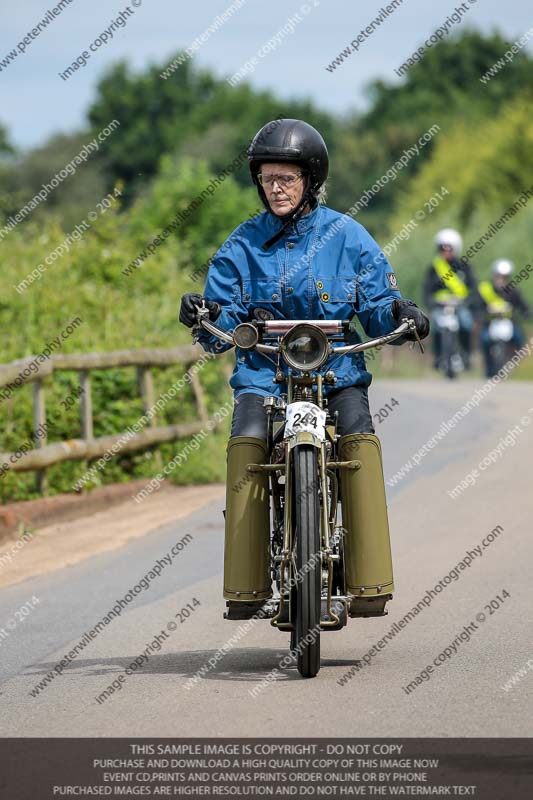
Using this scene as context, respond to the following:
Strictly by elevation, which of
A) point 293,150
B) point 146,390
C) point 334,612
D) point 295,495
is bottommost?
point 334,612

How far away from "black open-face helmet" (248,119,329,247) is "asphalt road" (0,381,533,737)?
1.96 m

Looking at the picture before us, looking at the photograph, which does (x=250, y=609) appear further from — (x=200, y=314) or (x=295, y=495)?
(x=200, y=314)

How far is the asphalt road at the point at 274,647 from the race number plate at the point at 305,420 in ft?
3.22

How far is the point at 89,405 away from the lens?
44.5ft

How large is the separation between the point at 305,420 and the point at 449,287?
68.0ft

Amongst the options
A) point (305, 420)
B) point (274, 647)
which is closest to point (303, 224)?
point (305, 420)

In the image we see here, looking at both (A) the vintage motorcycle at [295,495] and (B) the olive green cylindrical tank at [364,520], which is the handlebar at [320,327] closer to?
(A) the vintage motorcycle at [295,495]

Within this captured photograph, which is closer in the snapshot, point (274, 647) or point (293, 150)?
point (293, 150)

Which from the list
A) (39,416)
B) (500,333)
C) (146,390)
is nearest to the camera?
(39,416)

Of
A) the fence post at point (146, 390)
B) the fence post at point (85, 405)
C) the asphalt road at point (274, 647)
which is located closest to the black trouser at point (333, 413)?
the asphalt road at point (274, 647)

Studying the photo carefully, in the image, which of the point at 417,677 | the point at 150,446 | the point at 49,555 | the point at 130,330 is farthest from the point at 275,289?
the point at 130,330

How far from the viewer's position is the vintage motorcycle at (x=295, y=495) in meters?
6.38

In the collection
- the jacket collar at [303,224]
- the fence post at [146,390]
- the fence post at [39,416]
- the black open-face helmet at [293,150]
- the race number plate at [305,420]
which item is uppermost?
the fence post at [146,390]
